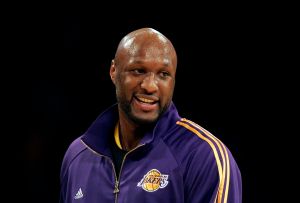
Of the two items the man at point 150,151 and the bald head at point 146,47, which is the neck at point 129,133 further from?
the bald head at point 146,47

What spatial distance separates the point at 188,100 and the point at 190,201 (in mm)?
2631

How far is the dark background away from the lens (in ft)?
14.0

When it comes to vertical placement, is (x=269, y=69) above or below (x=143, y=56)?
below

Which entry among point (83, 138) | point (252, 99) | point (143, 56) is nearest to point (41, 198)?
point (252, 99)

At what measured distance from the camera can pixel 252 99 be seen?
432 cm

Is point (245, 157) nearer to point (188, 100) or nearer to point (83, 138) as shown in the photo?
point (188, 100)

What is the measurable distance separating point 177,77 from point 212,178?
2767 mm

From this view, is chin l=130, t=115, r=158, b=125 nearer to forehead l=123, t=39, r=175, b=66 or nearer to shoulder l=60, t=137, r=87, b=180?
forehead l=123, t=39, r=175, b=66

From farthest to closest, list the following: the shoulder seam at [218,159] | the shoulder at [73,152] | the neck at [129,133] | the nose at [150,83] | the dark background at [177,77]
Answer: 1. the dark background at [177,77]
2. the shoulder at [73,152]
3. the neck at [129,133]
4. the nose at [150,83]
5. the shoulder seam at [218,159]

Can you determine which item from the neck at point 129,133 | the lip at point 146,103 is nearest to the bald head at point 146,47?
the lip at point 146,103

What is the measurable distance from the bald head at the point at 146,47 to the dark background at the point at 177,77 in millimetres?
2254

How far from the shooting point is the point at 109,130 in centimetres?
226

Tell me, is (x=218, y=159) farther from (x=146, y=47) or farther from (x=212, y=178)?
(x=146, y=47)

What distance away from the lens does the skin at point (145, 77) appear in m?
1.98
